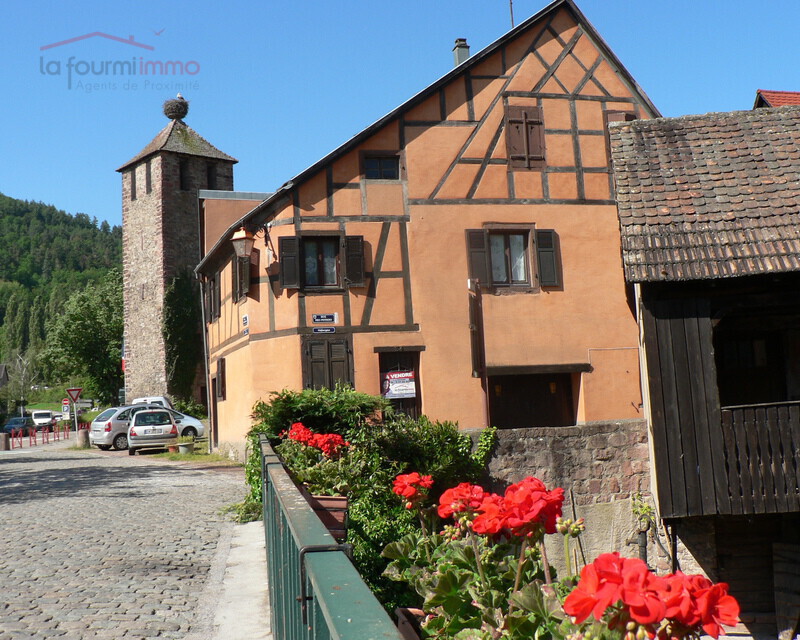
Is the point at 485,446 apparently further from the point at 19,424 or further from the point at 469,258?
the point at 19,424

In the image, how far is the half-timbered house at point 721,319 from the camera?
11.5 metres

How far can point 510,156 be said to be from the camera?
17.4 meters

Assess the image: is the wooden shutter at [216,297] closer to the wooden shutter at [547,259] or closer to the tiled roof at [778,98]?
the wooden shutter at [547,259]

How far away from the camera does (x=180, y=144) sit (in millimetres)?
35969

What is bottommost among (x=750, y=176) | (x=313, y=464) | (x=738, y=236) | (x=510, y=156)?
(x=313, y=464)

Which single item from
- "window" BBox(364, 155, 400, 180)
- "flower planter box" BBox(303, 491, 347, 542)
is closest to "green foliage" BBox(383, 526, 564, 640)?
"flower planter box" BBox(303, 491, 347, 542)

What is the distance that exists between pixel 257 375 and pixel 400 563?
12.3m

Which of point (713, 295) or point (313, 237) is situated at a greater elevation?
point (313, 237)

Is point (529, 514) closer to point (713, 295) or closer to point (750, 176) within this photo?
point (713, 295)

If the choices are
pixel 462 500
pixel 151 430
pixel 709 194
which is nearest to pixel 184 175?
pixel 151 430

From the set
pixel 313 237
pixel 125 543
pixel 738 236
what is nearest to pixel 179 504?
pixel 125 543

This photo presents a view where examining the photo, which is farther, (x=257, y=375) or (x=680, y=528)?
(x=257, y=375)

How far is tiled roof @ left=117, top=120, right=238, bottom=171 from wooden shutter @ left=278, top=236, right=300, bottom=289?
67.3 feet

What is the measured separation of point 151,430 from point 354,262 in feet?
37.0
